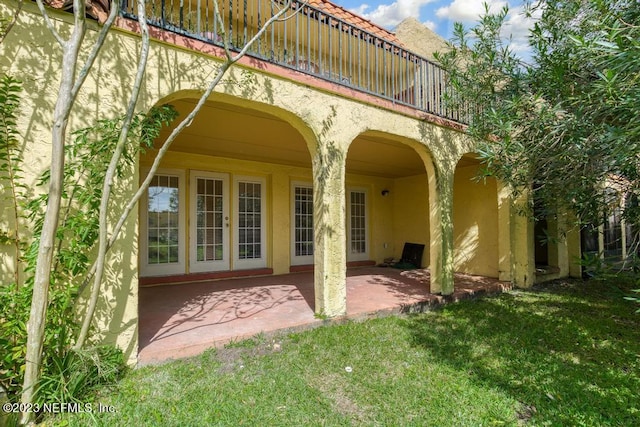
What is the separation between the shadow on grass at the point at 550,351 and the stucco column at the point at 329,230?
3.93 feet

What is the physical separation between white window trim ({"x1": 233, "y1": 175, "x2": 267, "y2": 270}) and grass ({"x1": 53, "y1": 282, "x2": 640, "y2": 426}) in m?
4.08

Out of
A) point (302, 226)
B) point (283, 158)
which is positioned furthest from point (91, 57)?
point (302, 226)

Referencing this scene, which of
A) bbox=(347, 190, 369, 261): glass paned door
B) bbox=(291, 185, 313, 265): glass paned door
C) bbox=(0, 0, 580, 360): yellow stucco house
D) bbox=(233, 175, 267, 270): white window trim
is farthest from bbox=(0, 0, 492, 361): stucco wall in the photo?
bbox=(347, 190, 369, 261): glass paned door

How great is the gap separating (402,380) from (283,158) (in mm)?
5666

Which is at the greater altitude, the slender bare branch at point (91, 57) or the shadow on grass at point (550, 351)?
the slender bare branch at point (91, 57)

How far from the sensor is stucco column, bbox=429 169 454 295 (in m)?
5.67

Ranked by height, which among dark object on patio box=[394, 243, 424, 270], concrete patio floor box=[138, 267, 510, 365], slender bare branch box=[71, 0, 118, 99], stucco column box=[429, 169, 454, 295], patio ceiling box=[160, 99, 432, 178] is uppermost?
patio ceiling box=[160, 99, 432, 178]

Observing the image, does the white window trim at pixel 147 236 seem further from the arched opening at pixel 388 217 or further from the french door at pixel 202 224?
the arched opening at pixel 388 217

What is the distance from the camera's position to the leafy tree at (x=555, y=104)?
2986mm

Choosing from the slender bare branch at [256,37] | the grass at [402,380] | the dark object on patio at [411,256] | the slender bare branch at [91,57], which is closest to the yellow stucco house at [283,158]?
the dark object on patio at [411,256]

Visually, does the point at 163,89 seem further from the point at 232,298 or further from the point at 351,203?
the point at 351,203

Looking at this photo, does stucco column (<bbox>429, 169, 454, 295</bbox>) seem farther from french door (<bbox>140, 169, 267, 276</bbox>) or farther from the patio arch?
french door (<bbox>140, 169, 267, 276</bbox>)

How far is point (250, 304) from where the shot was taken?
5164 mm

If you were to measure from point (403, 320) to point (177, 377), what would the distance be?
317 centimetres
